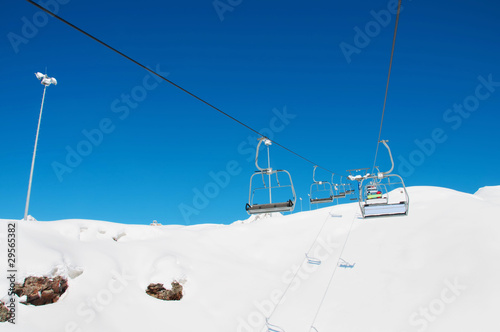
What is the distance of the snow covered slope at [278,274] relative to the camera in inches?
601

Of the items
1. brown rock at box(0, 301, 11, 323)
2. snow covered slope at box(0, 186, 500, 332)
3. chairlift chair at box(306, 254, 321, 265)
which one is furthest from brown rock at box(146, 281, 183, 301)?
chairlift chair at box(306, 254, 321, 265)

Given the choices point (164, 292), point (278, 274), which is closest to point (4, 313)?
point (164, 292)

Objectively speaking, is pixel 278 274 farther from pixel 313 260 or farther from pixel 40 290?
pixel 40 290

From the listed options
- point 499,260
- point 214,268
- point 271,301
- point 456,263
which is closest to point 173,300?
point 214,268

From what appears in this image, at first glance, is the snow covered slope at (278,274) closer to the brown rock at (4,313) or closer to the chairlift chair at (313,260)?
the chairlift chair at (313,260)

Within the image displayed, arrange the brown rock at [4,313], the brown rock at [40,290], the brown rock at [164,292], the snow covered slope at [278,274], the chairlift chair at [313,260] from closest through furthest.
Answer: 1. the brown rock at [4,313]
2. the brown rock at [40,290]
3. the snow covered slope at [278,274]
4. the brown rock at [164,292]
5. the chairlift chair at [313,260]

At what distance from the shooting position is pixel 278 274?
2414cm

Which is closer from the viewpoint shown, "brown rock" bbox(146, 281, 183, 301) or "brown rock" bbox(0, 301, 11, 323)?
"brown rock" bbox(0, 301, 11, 323)

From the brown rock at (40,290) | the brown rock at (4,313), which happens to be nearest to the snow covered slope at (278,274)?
the brown rock at (40,290)

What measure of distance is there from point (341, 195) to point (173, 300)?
13.0 meters

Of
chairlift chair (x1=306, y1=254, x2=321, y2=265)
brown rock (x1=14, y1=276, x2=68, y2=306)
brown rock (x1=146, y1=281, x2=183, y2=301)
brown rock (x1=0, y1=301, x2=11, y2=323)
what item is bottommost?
brown rock (x1=0, y1=301, x2=11, y2=323)

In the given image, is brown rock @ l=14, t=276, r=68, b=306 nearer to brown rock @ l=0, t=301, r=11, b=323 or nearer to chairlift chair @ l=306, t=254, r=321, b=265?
brown rock @ l=0, t=301, r=11, b=323

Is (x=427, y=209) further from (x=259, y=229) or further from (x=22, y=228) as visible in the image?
(x=22, y=228)

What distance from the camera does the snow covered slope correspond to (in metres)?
15.3
